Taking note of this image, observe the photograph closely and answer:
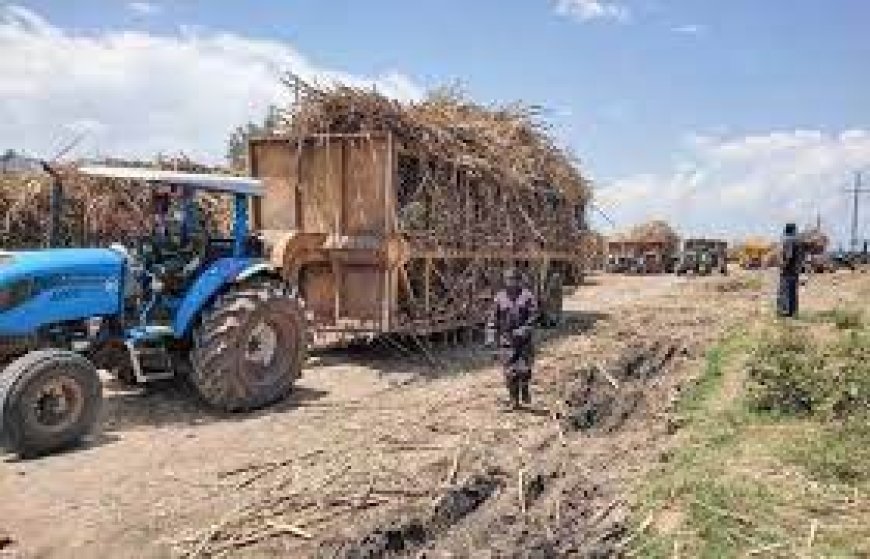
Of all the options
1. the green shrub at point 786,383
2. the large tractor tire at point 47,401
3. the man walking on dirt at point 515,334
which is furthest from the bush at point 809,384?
the large tractor tire at point 47,401

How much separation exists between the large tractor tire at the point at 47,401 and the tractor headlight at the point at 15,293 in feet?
1.63

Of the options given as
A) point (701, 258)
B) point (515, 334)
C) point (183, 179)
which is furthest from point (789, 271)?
point (701, 258)

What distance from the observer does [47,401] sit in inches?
352

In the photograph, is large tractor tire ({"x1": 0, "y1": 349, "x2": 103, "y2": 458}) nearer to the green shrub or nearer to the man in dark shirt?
the green shrub

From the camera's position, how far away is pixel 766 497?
7.00 m

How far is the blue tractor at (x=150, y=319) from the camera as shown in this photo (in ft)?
29.5

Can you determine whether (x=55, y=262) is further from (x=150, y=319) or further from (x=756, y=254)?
(x=756, y=254)

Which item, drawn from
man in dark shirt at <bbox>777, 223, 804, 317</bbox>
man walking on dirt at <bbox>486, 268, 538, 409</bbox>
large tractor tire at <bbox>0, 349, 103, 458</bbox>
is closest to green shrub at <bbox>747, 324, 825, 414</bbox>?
man walking on dirt at <bbox>486, 268, 538, 409</bbox>

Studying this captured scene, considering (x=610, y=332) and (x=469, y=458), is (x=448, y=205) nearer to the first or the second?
(x=610, y=332)

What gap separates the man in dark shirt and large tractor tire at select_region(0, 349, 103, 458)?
510 inches

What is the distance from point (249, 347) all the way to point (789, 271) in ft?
36.0

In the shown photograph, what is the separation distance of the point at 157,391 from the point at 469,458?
442cm

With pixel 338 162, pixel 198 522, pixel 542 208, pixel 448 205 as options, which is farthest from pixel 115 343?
pixel 542 208

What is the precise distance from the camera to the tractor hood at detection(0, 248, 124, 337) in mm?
9320
